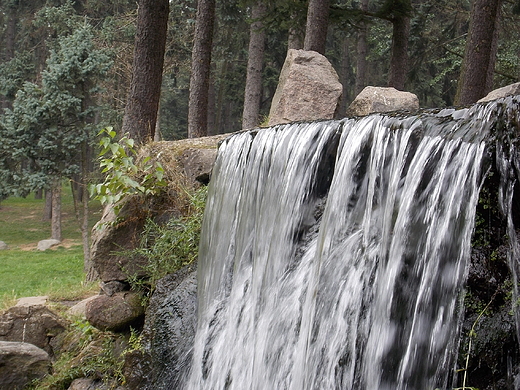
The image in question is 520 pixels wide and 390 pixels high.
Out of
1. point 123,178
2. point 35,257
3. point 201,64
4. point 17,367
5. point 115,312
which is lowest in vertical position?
point 35,257

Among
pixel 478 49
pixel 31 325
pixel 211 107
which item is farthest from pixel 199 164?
pixel 211 107

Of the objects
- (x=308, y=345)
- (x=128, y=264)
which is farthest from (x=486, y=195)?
(x=128, y=264)

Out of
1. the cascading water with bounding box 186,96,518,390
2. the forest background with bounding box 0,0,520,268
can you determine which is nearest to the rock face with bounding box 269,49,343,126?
the forest background with bounding box 0,0,520,268

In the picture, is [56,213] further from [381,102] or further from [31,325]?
→ [381,102]

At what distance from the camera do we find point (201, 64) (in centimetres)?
1183

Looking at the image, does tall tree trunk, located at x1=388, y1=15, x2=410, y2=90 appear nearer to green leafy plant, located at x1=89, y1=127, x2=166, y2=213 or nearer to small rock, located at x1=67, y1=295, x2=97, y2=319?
green leafy plant, located at x1=89, y1=127, x2=166, y2=213

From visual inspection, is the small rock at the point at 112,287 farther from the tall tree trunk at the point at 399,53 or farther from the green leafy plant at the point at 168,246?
the tall tree trunk at the point at 399,53

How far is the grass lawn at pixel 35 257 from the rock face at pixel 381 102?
5.04 m

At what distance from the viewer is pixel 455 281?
293 cm

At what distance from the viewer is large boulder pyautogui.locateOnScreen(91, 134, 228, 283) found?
253 inches

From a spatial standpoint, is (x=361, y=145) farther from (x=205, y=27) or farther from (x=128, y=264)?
(x=205, y=27)

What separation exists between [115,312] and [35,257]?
16344mm

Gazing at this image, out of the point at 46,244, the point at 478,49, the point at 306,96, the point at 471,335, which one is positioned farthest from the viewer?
the point at 46,244

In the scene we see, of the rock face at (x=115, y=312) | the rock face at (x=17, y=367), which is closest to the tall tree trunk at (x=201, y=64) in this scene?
the rock face at (x=115, y=312)
